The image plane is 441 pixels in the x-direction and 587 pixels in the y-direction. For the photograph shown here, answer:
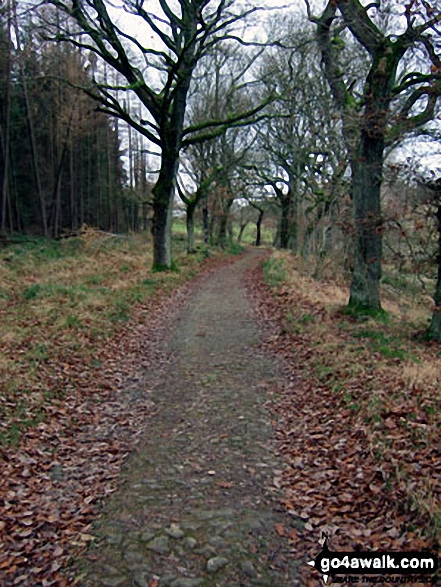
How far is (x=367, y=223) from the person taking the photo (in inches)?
408

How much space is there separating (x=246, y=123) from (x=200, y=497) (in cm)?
1700

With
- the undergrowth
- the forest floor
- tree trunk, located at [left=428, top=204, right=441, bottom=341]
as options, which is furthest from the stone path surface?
tree trunk, located at [left=428, top=204, right=441, bottom=341]

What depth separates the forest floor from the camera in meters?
3.79

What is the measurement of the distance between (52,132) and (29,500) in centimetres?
2878

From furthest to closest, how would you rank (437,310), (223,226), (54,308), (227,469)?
(223,226) → (54,308) → (437,310) → (227,469)

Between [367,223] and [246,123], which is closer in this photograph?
[367,223]

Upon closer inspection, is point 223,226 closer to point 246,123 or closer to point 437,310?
point 246,123

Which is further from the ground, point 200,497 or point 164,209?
point 164,209

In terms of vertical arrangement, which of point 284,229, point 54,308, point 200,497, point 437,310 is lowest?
point 200,497

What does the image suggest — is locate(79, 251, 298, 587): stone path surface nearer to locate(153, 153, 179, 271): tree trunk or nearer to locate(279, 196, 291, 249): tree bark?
locate(153, 153, 179, 271): tree trunk

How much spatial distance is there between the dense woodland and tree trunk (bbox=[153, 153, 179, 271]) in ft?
0.19

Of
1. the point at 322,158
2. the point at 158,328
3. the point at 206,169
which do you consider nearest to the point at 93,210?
the point at 206,169

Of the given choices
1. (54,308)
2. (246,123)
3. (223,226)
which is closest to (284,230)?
(223,226)

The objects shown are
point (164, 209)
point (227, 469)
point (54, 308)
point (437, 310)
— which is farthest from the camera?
point (164, 209)
